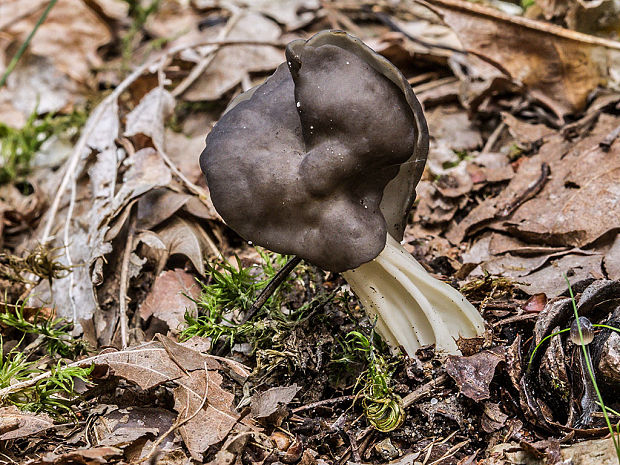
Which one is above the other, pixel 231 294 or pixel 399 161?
pixel 399 161

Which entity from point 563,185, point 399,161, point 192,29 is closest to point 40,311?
point 399,161

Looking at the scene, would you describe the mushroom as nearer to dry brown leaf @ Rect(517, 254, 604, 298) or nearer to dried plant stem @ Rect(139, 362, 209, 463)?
dried plant stem @ Rect(139, 362, 209, 463)

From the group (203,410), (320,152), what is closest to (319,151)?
(320,152)

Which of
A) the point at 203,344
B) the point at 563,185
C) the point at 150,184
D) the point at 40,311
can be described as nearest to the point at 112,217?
the point at 150,184

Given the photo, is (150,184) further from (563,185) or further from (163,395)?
(563,185)

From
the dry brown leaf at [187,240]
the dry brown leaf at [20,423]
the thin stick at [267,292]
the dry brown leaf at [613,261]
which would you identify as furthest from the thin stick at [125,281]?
the dry brown leaf at [613,261]

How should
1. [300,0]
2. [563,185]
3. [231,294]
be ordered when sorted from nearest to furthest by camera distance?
1. [231,294]
2. [563,185]
3. [300,0]

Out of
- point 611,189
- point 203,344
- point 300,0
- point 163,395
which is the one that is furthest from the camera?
point 300,0

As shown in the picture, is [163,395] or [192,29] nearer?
[163,395]
